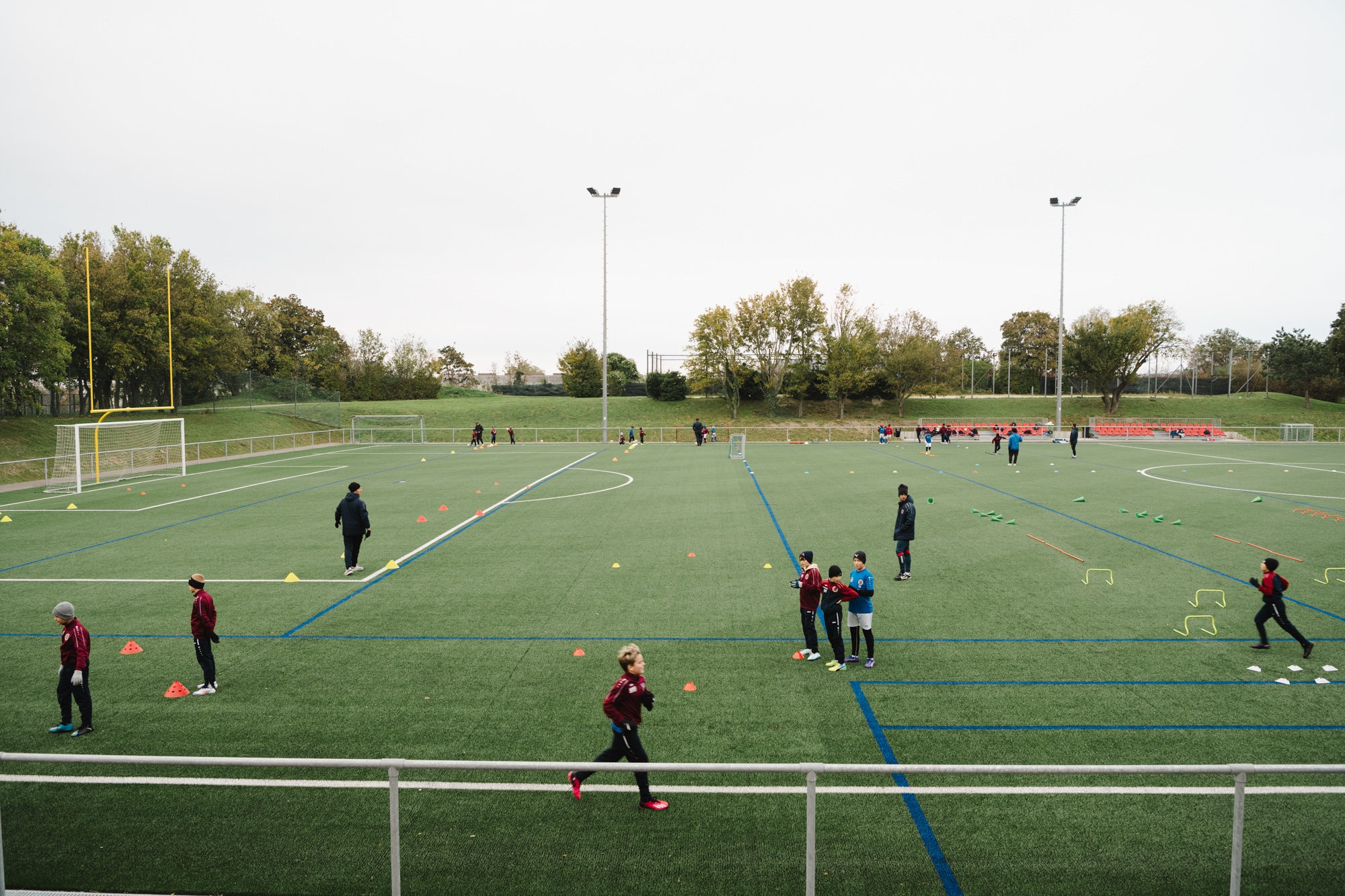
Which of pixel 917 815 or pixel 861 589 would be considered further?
pixel 861 589

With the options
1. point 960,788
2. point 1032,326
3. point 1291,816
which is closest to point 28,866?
point 960,788

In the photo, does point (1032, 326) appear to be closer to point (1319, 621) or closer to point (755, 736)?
point (1319, 621)

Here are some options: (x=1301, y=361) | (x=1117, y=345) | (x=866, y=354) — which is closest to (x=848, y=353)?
(x=866, y=354)

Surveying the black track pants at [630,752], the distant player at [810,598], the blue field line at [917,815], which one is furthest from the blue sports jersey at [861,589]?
the black track pants at [630,752]

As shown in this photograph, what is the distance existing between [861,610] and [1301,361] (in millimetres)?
88402

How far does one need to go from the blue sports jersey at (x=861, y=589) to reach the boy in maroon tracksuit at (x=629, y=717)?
12.4 ft

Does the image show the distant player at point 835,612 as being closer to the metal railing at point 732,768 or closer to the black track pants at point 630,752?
the black track pants at point 630,752

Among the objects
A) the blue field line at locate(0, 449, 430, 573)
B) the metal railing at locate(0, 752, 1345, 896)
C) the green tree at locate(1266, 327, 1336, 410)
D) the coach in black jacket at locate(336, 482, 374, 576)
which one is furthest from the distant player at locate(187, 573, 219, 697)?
the green tree at locate(1266, 327, 1336, 410)

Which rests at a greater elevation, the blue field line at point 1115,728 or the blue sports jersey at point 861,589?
the blue sports jersey at point 861,589

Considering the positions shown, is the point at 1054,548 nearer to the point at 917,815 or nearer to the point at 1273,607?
the point at 1273,607

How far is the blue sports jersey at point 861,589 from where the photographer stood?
8.81 meters

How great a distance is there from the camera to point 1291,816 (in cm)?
557

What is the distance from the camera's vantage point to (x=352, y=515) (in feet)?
43.2

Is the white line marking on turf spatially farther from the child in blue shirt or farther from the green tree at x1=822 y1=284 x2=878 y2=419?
the green tree at x1=822 y1=284 x2=878 y2=419
